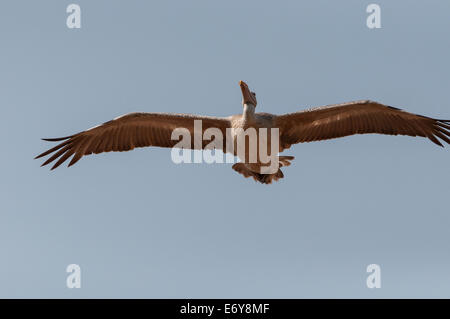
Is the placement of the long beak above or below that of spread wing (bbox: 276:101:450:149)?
above

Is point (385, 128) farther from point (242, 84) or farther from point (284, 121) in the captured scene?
point (242, 84)

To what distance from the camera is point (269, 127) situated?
44.8ft

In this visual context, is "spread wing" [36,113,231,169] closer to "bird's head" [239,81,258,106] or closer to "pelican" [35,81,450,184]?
"pelican" [35,81,450,184]

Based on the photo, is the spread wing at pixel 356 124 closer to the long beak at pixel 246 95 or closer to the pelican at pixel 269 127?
the pelican at pixel 269 127

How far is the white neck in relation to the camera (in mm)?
13492

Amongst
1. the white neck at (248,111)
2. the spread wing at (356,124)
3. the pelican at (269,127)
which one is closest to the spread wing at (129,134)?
the pelican at (269,127)

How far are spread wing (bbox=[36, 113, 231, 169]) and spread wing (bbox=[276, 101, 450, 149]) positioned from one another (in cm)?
126

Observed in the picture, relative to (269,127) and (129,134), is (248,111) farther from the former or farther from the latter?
(129,134)

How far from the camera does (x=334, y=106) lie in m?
13.6

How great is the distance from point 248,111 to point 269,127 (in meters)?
0.50

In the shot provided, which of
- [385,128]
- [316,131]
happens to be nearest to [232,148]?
[316,131]

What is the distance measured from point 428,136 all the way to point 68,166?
6.94 metres

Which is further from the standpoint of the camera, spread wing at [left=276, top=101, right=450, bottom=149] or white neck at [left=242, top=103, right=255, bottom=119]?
spread wing at [left=276, top=101, right=450, bottom=149]

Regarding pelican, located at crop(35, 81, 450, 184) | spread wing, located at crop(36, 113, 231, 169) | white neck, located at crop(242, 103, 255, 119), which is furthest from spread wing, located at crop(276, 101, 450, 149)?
spread wing, located at crop(36, 113, 231, 169)
